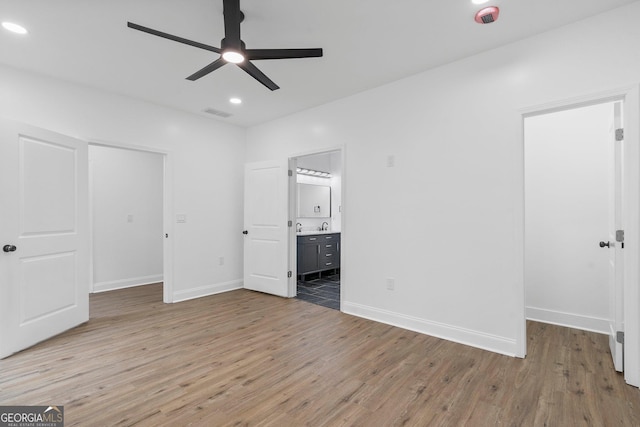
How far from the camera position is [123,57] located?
297 cm

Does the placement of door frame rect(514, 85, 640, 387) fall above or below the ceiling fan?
below

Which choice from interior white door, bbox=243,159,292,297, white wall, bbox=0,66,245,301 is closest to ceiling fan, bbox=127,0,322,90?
white wall, bbox=0,66,245,301

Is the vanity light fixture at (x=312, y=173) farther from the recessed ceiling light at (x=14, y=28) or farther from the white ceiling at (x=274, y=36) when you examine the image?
the recessed ceiling light at (x=14, y=28)

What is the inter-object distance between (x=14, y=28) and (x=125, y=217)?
3362 mm

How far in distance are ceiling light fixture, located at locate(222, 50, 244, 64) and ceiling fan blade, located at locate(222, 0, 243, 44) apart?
0.27 ft

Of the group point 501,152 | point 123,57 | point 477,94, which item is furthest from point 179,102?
point 501,152

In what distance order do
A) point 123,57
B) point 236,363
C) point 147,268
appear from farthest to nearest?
point 147,268 → point 123,57 → point 236,363

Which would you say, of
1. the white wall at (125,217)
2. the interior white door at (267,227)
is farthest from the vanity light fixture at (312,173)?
the white wall at (125,217)

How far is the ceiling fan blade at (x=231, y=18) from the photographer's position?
1.95 m

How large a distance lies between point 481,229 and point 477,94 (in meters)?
1.29

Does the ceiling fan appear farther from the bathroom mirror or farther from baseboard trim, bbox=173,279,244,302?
the bathroom mirror

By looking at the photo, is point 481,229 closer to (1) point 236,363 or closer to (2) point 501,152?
(2) point 501,152

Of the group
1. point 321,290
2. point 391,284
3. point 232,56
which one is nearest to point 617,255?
point 391,284

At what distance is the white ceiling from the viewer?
2264mm
